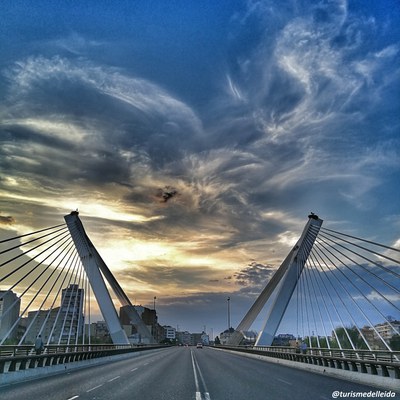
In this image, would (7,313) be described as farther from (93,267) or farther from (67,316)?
(67,316)

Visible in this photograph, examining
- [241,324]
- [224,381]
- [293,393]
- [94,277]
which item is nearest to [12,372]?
[224,381]

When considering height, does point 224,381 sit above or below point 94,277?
below

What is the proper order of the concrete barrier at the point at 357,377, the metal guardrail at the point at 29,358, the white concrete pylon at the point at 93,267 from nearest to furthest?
the concrete barrier at the point at 357,377 < the metal guardrail at the point at 29,358 < the white concrete pylon at the point at 93,267

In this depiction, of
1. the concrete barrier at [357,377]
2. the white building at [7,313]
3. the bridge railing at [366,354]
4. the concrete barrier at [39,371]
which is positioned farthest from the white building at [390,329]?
the white building at [7,313]

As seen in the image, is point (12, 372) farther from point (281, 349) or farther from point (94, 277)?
point (281, 349)

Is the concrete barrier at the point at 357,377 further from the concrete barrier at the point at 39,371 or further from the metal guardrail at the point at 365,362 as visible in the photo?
the concrete barrier at the point at 39,371

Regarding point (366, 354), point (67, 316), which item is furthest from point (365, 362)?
point (67, 316)

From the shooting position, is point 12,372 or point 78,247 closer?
point 12,372

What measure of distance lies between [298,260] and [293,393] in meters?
27.5

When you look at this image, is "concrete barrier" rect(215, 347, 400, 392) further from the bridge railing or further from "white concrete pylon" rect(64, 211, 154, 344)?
"white concrete pylon" rect(64, 211, 154, 344)

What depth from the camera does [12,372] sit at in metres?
19.5

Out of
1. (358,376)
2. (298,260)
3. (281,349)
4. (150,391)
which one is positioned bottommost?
(150,391)

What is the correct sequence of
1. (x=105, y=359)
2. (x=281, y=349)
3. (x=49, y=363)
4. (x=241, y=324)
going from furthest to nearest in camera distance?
(x=241, y=324) → (x=281, y=349) → (x=105, y=359) → (x=49, y=363)

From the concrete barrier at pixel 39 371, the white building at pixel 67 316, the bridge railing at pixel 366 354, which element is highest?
the white building at pixel 67 316
